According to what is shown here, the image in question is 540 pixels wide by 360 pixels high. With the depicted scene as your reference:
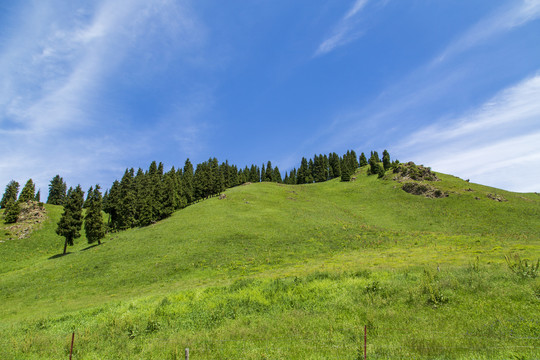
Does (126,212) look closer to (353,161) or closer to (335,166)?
(335,166)

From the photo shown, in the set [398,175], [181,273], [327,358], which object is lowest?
[181,273]

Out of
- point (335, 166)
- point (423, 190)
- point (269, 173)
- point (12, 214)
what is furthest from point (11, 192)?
point (423, 190)

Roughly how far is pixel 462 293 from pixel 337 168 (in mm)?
136529

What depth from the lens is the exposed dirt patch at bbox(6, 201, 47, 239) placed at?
66.4 m

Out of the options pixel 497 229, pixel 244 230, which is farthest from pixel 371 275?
pixel 497 229

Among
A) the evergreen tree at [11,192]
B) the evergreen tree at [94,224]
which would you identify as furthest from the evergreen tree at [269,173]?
the evergreen tree at [11,192]

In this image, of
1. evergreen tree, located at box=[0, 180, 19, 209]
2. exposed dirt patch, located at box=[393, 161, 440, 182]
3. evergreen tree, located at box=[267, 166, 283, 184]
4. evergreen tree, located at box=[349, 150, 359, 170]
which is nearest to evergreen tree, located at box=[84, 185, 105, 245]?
evergreen tree, located at box=[0, 180, 19, 209]

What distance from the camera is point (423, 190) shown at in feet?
274

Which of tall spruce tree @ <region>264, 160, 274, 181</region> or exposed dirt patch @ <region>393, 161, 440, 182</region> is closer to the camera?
exposed dirt patch @ <region>393, 161, 440, 182</region>

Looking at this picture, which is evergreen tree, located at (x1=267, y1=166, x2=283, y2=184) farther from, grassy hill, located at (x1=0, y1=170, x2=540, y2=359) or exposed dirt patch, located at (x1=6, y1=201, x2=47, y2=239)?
exposed dirt patch, located at (x1=6, y1=201, x2=47, y2=239)

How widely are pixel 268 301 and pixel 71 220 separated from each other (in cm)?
5965

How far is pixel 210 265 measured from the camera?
121ft

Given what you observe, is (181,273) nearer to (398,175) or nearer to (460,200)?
→ (460,200)

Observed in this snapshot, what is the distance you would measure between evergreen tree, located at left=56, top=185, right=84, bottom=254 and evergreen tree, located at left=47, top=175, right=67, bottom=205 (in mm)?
91548
